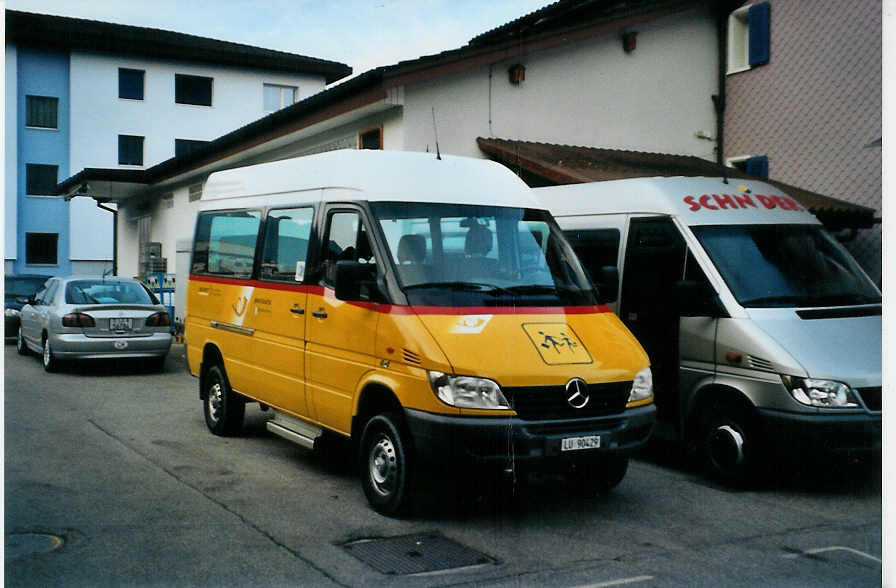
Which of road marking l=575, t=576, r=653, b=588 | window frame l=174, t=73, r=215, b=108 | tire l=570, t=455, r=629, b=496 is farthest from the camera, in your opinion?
window frame l=174, t=73, r=215, b=108

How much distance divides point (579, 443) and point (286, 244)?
3.05m

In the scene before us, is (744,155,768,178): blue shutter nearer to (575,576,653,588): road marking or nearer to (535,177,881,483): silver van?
(535,177,881,483): silver van

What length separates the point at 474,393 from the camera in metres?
5.63

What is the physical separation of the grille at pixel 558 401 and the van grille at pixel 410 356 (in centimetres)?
56

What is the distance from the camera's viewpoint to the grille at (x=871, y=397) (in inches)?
250

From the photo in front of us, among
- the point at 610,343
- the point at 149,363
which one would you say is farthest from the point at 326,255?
the point at 149,363

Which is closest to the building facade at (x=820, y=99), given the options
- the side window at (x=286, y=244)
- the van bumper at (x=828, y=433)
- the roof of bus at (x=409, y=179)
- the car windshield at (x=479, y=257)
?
the van bumper at (x=828, y=433)

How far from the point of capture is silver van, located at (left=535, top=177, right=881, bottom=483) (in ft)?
21.2

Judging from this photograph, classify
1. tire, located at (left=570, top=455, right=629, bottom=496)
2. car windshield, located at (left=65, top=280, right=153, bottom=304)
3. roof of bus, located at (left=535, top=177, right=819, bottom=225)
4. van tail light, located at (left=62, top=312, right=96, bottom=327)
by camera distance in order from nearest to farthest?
tire, located at (left=570, top=455, right=629, bottom=496) < roof of bus, located at (left=535, top=177, right=819, bottom=225) < car windshield, located at (left=65, top=280, right=153, bottom=304) < van tail light, located at (left=62, top=312, right=96, bottom=327)

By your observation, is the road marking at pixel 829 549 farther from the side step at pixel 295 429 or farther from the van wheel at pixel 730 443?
the side step at pixel 295 429

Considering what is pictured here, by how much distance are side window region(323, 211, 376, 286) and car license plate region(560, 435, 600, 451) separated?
5.88 ft

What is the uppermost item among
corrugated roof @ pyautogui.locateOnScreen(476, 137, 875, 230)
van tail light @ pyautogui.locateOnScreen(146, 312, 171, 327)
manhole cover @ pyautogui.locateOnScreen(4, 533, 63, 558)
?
corrugated roof @ pyautogui.locateOnScreen(476, 137, 875, 230)

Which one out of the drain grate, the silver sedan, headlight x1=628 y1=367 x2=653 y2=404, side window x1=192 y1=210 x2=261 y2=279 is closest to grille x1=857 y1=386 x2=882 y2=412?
headlight x1=628 y1=367 x2=653 y2=404

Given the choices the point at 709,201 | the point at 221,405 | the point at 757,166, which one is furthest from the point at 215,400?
the point at 757,166
